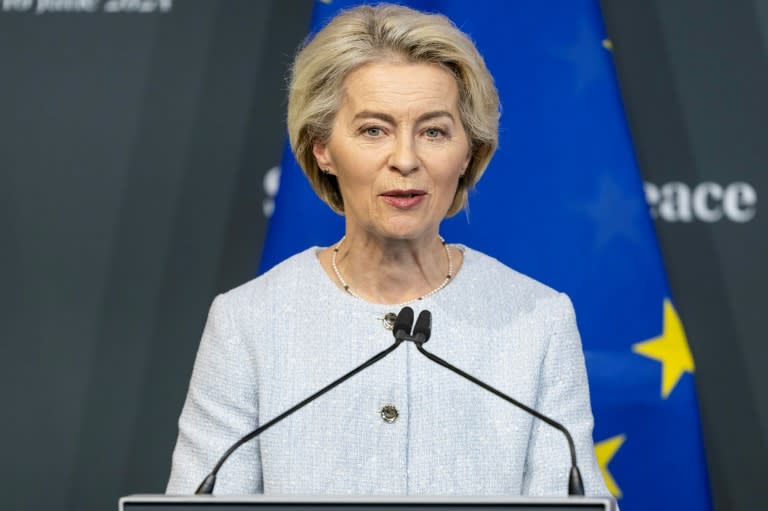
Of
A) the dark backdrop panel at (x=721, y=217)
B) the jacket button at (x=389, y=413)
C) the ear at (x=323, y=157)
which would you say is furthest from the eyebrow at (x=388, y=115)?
the dark backdrop panel at (x=721, y=217)

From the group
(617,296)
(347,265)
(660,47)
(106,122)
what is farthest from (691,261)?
(106,122)

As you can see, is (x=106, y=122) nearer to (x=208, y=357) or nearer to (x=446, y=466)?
(x=208, y=357)

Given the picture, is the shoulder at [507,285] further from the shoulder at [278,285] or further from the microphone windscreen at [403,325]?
the microphone windscreen at [403,325]

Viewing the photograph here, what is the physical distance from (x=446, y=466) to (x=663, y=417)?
600 mm

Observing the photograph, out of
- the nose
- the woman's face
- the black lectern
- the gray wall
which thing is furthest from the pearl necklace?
the black lectern

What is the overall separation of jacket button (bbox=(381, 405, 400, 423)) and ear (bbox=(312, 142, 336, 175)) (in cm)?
36

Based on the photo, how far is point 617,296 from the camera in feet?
6.66

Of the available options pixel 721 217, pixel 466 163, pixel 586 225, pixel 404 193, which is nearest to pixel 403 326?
pixel 404 193

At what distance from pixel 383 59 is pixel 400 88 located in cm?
6

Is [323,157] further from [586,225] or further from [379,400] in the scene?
[586,225]

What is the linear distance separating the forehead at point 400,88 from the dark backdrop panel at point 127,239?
2.39ft

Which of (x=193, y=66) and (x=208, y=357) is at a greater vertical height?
(x=193, y=66)

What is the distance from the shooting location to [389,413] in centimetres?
158

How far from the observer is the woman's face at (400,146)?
1583 mm
